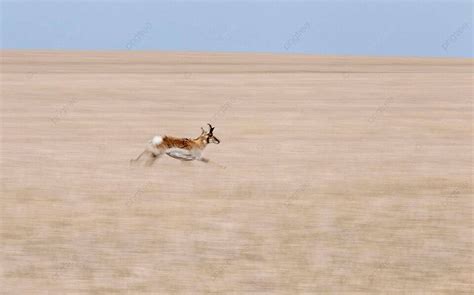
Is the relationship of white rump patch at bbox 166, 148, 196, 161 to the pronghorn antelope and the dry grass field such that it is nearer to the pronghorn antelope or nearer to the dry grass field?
the pronghorn antelope

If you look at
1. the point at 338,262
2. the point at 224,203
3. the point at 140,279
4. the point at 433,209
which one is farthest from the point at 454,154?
the point at 140,279

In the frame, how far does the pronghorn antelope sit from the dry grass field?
0.41 meters

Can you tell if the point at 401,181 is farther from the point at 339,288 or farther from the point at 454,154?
the point at 339,288

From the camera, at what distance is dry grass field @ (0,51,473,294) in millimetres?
10359

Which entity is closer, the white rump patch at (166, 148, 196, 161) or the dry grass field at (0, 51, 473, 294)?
the dry grass field at (0, 51, 473, 294)

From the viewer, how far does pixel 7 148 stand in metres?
20.6

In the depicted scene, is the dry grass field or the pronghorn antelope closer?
the dry grass field

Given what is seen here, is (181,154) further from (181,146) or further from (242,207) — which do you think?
(242,207)

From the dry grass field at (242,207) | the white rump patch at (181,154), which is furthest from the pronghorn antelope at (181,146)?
the dry grass field at (242,207)

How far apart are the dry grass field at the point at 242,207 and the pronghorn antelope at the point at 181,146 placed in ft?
1.34

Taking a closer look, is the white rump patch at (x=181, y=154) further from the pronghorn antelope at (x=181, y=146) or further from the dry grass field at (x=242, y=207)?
the dry grass field at (x=242, y=207)

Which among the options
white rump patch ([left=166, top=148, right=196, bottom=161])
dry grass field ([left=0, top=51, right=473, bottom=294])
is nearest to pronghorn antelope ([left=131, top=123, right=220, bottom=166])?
white rump patch ([left=166, top=148, right=196, bottom=161])

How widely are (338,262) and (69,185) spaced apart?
6183 millimetres

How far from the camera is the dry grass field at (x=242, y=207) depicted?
34.0ft
